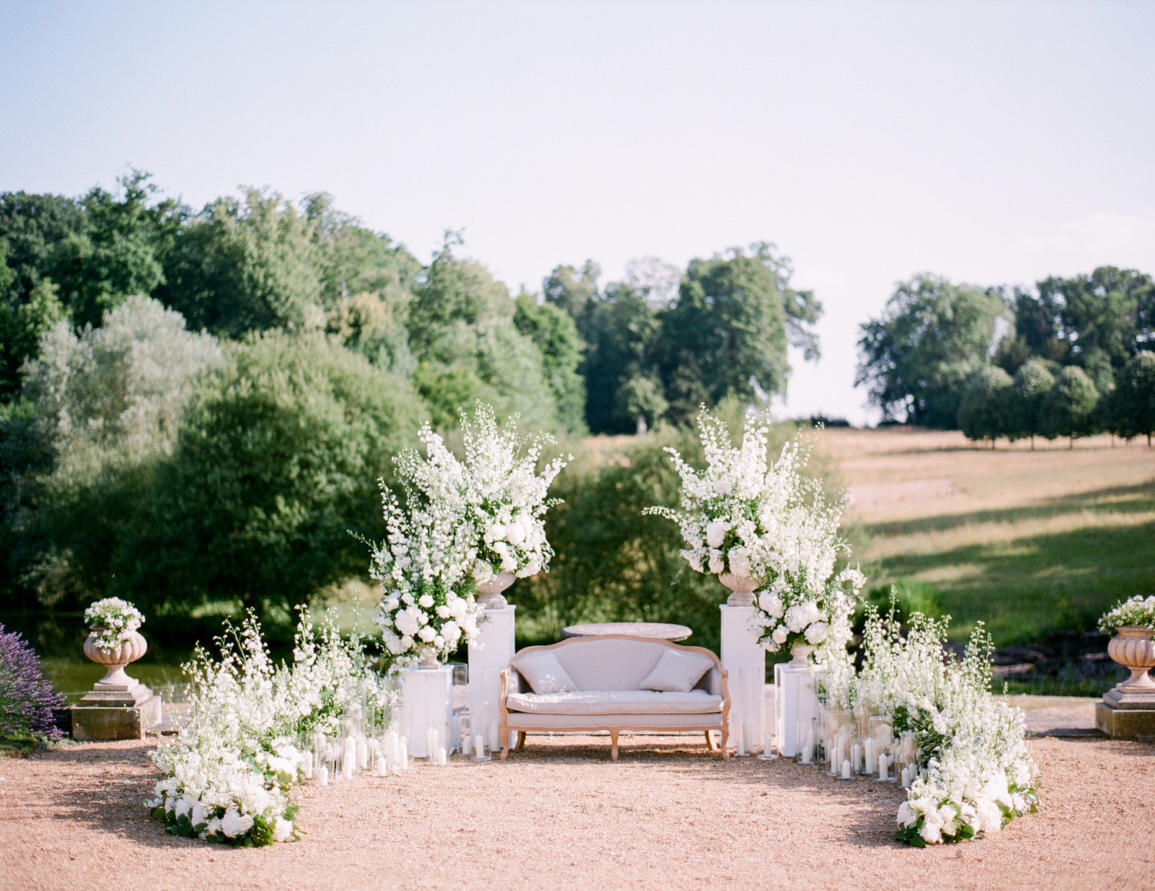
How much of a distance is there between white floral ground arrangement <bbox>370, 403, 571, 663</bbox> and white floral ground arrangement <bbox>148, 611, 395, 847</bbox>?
47 cm

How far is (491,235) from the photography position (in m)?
33.1

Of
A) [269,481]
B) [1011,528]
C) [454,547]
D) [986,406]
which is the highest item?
[986,406]

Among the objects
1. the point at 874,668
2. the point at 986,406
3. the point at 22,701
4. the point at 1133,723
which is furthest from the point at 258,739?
the point at 986,406

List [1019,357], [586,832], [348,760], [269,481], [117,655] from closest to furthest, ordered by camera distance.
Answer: [586,832] → [348,760] → [117,655] → [269,481] → [1019,357]

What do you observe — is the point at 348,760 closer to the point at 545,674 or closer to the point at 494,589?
the point at 545,674

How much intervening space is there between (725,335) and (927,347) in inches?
268

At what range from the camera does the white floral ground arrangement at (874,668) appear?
20.6ft

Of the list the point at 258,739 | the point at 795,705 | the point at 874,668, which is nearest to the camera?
the point at 258,739

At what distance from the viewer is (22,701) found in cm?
858

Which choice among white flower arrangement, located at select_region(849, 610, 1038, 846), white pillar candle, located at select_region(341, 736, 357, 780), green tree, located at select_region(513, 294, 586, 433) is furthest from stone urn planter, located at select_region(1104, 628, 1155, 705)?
green tree, located at select_region(513, 294, 586, 433)

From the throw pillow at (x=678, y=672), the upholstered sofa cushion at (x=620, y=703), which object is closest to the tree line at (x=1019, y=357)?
the throw pillow at (x=678, y=672)

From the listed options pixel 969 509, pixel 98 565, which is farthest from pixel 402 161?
pixel 969 509

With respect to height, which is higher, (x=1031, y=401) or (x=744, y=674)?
(x=1031, y=401)

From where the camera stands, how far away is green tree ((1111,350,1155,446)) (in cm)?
2259
